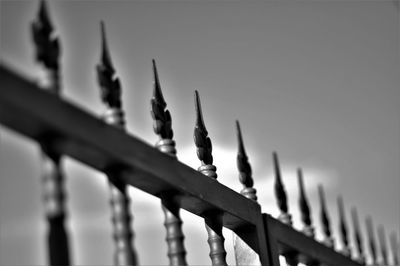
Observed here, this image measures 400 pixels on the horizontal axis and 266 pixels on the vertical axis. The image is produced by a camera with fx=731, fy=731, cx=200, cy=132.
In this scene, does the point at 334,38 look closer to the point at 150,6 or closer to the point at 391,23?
the point at 391,23

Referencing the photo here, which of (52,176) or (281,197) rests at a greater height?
(281,197)

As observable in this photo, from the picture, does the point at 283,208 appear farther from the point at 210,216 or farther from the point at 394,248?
the point at 394,248

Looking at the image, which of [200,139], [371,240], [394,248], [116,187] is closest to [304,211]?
[200,139]

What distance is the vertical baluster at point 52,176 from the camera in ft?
3.76

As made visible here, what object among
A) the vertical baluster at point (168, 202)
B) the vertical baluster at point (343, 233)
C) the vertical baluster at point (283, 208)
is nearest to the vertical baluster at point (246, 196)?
the vertical baluster at point (283, 208)

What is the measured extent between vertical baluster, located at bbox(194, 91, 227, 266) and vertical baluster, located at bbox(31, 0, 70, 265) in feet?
1.91

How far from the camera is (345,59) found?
16.2 ft

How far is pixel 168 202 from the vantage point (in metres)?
1.50

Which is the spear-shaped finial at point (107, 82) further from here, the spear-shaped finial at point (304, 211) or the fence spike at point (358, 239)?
the fence spike at point (358, 239)

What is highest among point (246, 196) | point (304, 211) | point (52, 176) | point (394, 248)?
point (394, 248)

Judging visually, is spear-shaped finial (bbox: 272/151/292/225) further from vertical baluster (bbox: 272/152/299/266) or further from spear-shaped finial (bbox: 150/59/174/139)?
spear-shaped finial (bbox: 150/59/174/139)

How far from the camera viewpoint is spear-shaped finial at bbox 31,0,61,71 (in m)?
1.19

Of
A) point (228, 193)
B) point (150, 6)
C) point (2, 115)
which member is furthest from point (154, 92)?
point (150, 6)

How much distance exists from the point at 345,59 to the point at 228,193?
3.38 meters
